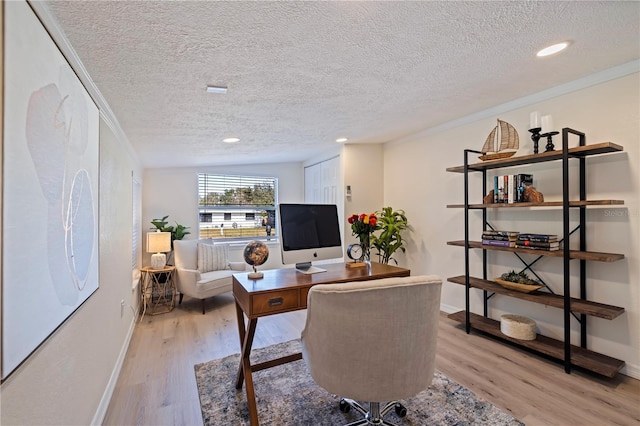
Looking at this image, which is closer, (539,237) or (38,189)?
(38,189)

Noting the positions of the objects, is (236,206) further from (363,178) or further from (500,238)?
(500,238)

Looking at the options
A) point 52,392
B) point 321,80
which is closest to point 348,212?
point 321,80

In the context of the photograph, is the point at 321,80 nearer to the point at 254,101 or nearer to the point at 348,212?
the point at 254,101

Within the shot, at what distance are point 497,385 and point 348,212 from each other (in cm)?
271

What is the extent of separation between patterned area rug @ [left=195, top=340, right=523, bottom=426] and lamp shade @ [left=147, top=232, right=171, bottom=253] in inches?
79.4

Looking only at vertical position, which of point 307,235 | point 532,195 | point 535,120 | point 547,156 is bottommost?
point 307,235

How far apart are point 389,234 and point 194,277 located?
2.67 m

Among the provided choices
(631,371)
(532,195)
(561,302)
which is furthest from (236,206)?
(631,371)

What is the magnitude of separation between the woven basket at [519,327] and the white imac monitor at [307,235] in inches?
71.5

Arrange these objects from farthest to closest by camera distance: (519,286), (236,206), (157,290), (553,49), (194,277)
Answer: (236,206) < (157,290) < (194,277) < (519,286) < (553,49)

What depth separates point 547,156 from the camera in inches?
95.7


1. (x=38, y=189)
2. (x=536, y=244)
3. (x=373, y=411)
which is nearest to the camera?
(x=38, y=189)

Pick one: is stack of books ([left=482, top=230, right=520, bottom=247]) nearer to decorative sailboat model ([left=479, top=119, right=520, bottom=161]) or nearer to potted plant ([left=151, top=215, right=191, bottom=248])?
decorative sailboat model ([left=479, top=119, right=520, bottom=161])

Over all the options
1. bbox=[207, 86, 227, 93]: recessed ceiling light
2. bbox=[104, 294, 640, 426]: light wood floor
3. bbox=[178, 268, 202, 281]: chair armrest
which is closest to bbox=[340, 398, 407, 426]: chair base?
bbox=[104, 294, 640, 426]: light wood floor
